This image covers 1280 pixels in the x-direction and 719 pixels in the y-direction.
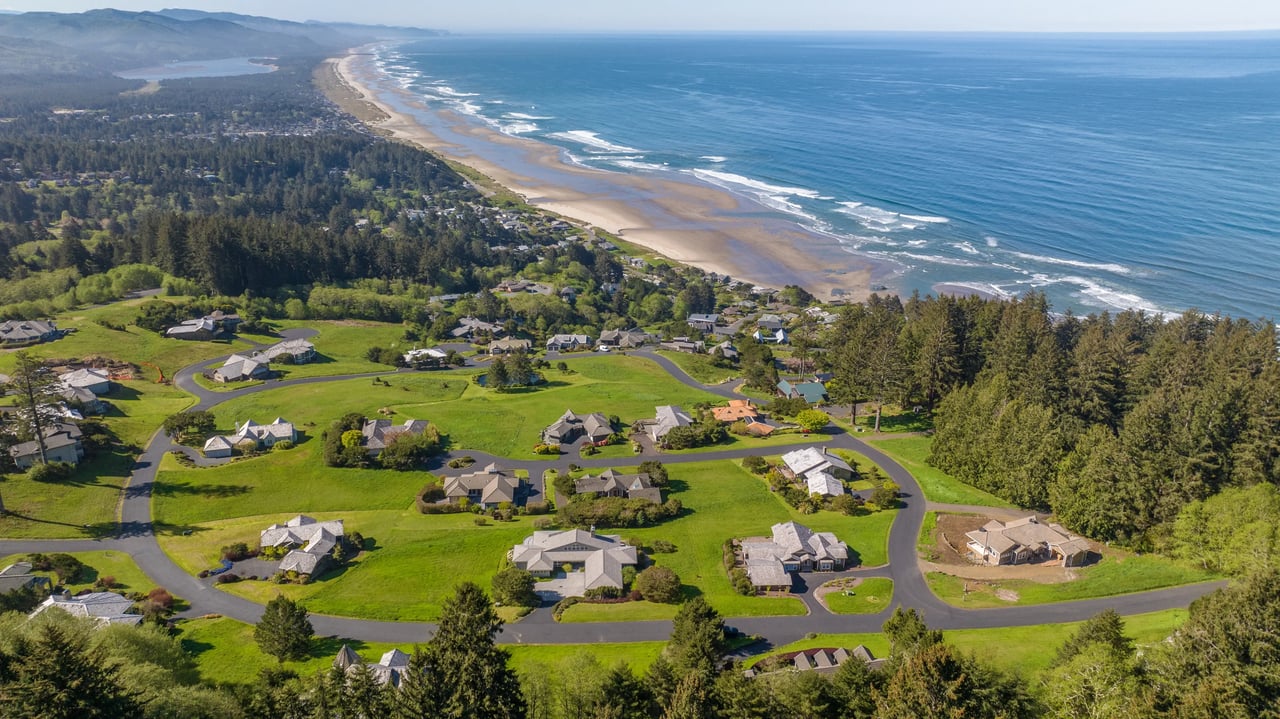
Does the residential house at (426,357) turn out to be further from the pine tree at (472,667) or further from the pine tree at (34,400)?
the pine tree at (472,667)

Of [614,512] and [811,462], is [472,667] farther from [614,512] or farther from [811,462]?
[811,462]

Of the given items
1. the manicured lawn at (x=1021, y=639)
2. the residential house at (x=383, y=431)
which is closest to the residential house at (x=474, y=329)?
→ the residential house at (x=383, y=431)

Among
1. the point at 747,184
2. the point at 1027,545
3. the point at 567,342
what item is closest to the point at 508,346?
the point at 567,342

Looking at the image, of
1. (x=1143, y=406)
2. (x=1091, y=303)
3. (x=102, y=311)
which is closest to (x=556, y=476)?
(x=1143, y=406)

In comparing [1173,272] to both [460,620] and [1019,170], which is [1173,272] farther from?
[460,620]

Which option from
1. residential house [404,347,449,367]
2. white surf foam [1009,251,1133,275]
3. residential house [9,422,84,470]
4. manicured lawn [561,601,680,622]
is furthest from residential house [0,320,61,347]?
white surf foam [1009,251,1133,275]

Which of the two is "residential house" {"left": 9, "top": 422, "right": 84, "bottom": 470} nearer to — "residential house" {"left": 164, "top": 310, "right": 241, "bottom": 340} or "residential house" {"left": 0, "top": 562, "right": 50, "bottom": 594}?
"residential house" {"left": 0, "top": 562, "right": 50, "bottom": 594}
